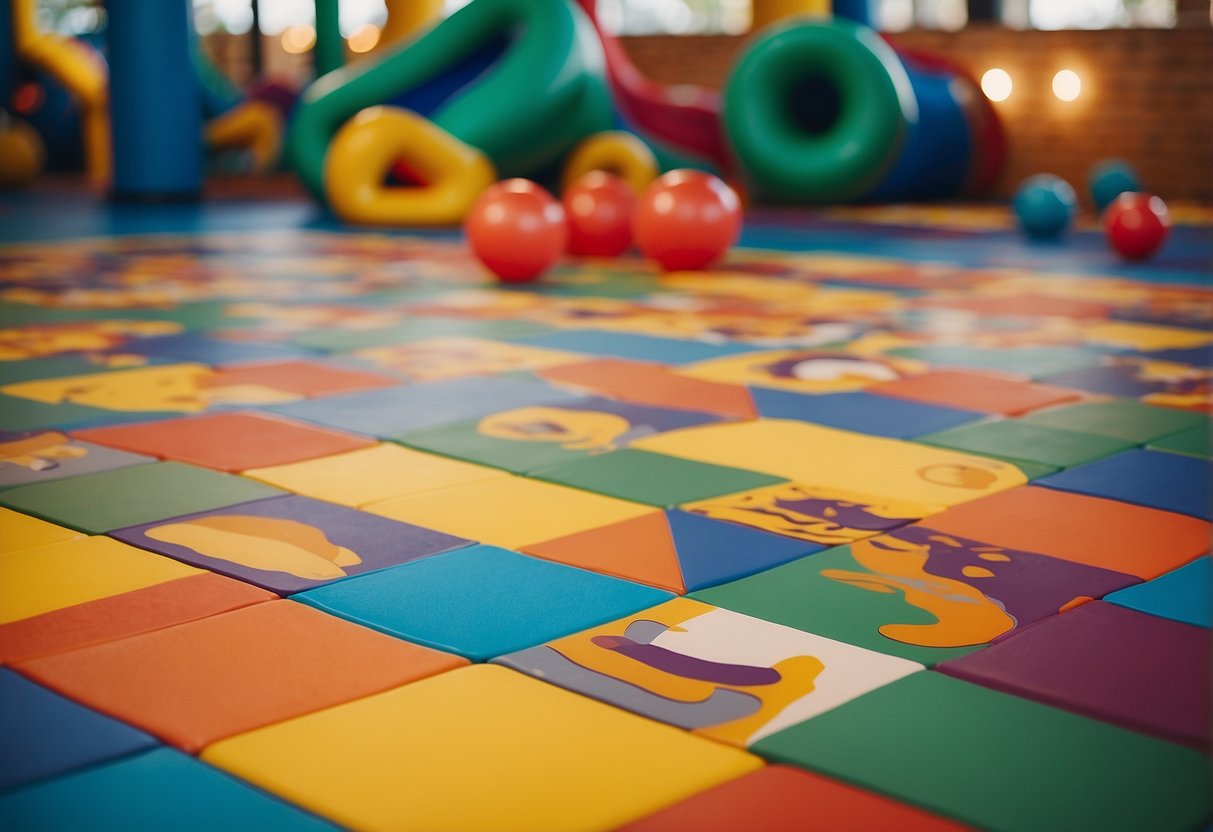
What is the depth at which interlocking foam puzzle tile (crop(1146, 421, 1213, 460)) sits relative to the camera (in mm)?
2176

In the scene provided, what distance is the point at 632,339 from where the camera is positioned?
10.9ft

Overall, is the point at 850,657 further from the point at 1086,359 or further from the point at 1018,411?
the point at 1086,359

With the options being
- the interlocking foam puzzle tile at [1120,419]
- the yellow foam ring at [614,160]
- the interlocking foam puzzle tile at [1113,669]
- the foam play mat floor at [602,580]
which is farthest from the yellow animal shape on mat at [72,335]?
the yellow foam ring at [614,160]

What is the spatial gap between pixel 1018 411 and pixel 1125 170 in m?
5.46

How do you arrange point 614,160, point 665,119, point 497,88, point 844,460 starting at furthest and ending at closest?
point 665,119 → point 614,160 → point 497,88 → point 844,460

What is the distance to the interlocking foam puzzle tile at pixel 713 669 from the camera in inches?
46.9

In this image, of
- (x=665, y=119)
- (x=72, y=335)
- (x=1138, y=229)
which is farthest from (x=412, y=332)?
(x=665, y=119)

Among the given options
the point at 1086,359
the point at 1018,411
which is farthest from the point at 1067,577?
the point at 1086,359

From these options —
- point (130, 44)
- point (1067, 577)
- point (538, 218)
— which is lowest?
point (1067, 577)

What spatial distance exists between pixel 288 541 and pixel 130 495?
0.34 m

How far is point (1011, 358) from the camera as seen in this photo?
306cm

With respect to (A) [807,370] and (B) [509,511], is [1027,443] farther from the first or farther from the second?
(B) [509,511]

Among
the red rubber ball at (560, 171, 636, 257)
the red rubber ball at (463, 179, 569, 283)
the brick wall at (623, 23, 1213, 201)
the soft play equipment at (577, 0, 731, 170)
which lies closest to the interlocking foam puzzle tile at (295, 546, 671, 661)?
the red rubber ball at (463, 179, 569, 283)

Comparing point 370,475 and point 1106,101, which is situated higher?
point 1106,101
